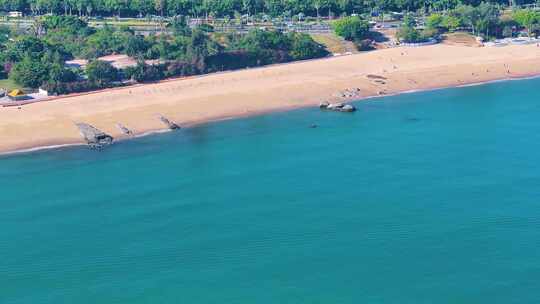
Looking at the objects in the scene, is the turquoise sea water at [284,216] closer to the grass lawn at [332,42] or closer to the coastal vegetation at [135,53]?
the coastal vegetation at [135,53]

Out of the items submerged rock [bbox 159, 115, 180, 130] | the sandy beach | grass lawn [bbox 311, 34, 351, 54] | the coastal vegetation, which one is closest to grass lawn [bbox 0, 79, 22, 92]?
the coastal vegetation

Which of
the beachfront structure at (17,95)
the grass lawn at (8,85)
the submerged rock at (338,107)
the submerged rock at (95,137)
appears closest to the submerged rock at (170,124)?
the submerged rock at (95,137)

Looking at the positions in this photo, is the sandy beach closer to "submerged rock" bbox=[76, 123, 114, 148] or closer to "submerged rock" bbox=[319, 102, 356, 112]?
"submerged rock" bbox=[76, 123, 114, 148]

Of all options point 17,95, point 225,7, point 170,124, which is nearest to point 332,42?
point 225,7

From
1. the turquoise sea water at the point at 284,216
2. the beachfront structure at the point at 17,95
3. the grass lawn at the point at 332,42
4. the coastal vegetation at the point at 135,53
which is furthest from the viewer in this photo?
the grass lawn at the point at 332,42

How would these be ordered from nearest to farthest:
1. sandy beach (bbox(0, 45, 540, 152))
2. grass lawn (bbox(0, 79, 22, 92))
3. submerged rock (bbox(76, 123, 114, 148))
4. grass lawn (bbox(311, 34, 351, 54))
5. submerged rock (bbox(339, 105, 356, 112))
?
submerged rock (bbox(76, 123, 114, 148)), sandy beach (bbox(0, 45, 540, 152)), submerged rock (bbox(339, 105, 356, 112)), grass lawn (bbox(0, 79, 22, 92)), grass lawn (bbox(311, 34, 351, 54))

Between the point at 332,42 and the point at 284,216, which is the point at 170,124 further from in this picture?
the point at 332,42

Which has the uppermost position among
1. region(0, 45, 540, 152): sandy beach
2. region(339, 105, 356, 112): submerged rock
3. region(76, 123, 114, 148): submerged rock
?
region(0, 45, 540, 152): sandy beach
